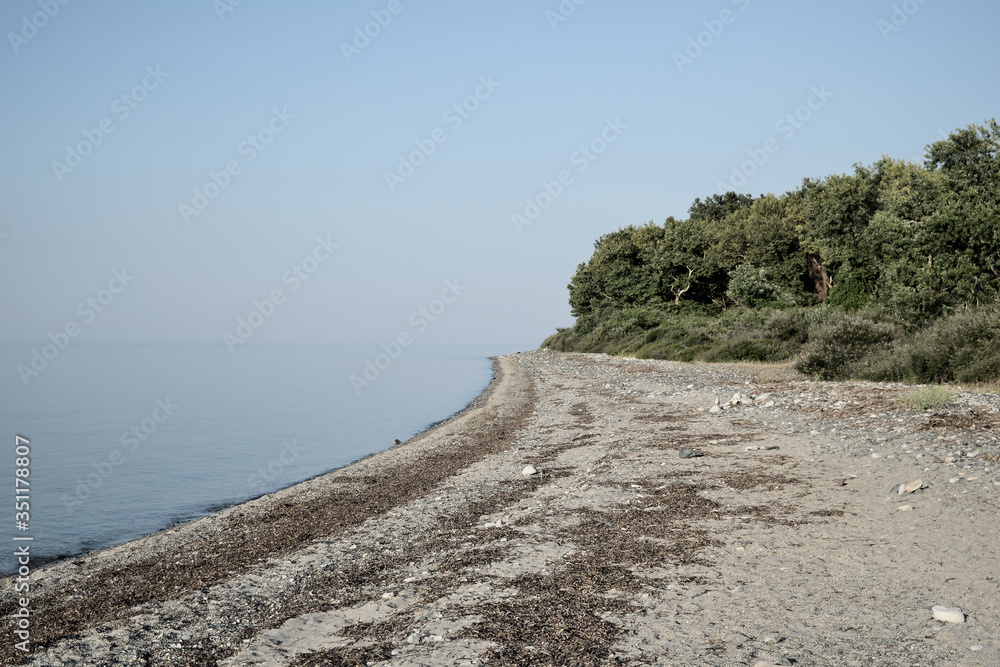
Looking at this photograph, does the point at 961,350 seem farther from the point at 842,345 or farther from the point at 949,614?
the point at 949,614

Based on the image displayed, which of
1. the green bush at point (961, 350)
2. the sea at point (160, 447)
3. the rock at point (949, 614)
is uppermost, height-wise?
the sea at point (160, 447)

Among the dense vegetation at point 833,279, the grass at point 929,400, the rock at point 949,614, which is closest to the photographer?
the rock at point 949,614

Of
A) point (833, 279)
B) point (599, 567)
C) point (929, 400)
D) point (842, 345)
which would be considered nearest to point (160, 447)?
point (599, 567)

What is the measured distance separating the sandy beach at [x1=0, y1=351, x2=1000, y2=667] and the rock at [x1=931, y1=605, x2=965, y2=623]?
0.07 metres

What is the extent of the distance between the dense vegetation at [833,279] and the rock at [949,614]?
713 inches

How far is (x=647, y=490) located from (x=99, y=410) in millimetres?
32768

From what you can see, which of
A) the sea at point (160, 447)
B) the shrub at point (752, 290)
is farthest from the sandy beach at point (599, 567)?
the shrub at point (752, 290)

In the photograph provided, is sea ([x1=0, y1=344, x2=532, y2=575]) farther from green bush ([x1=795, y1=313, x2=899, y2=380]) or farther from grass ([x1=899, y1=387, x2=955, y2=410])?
green bush ([x1=795, y1=313, x2=899, y2=380])

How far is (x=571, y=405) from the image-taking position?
998 inches

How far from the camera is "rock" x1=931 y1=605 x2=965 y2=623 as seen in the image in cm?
514

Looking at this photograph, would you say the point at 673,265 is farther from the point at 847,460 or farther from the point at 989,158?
the point at 847,460

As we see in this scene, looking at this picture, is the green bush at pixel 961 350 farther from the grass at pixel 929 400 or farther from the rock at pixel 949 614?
the rock at pixel 949 614

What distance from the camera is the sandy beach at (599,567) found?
17.2ft

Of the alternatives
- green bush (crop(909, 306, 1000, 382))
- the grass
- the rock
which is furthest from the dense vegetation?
the rock
